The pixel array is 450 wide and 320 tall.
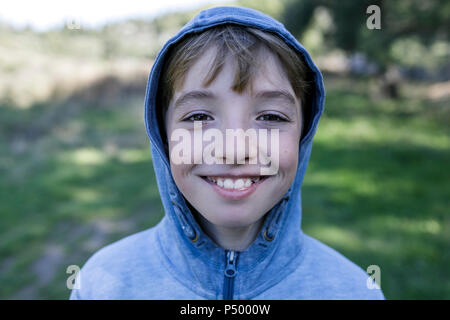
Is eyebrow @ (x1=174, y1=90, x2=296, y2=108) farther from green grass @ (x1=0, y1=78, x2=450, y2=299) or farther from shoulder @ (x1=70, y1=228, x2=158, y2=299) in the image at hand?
green grass @ (x1=0, y1=78, x2=450, y2=299)

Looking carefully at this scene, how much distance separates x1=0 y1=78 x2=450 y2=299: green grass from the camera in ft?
13.1

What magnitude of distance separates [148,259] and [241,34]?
0.92 meters

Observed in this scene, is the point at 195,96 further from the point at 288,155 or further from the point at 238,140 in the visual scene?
the point at 288,155

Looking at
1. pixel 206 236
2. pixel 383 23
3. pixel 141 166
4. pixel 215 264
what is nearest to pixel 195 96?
pixel 206 236

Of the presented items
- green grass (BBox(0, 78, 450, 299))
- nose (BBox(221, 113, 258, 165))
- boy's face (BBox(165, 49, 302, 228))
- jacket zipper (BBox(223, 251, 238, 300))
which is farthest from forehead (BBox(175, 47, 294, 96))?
green grass (BBox(0, 78, 450, 299))

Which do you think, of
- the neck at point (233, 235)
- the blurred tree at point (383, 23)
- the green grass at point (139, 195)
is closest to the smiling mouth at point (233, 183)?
the neck at point (233, 235)

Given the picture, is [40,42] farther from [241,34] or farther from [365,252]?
[241,34]

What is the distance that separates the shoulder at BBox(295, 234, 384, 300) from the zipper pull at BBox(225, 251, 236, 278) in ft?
0.84

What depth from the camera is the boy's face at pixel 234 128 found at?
3.99 ft

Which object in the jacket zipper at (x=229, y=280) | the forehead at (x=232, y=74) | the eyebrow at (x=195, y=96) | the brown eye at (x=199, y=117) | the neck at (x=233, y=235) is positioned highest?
the forehead at (x=232, y=74)

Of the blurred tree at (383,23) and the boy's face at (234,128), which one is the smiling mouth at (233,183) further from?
the blurred tree at (383,23)

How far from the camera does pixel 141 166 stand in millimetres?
6930

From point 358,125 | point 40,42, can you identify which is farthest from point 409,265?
point 40,42

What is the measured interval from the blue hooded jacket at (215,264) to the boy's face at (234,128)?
0.17m
